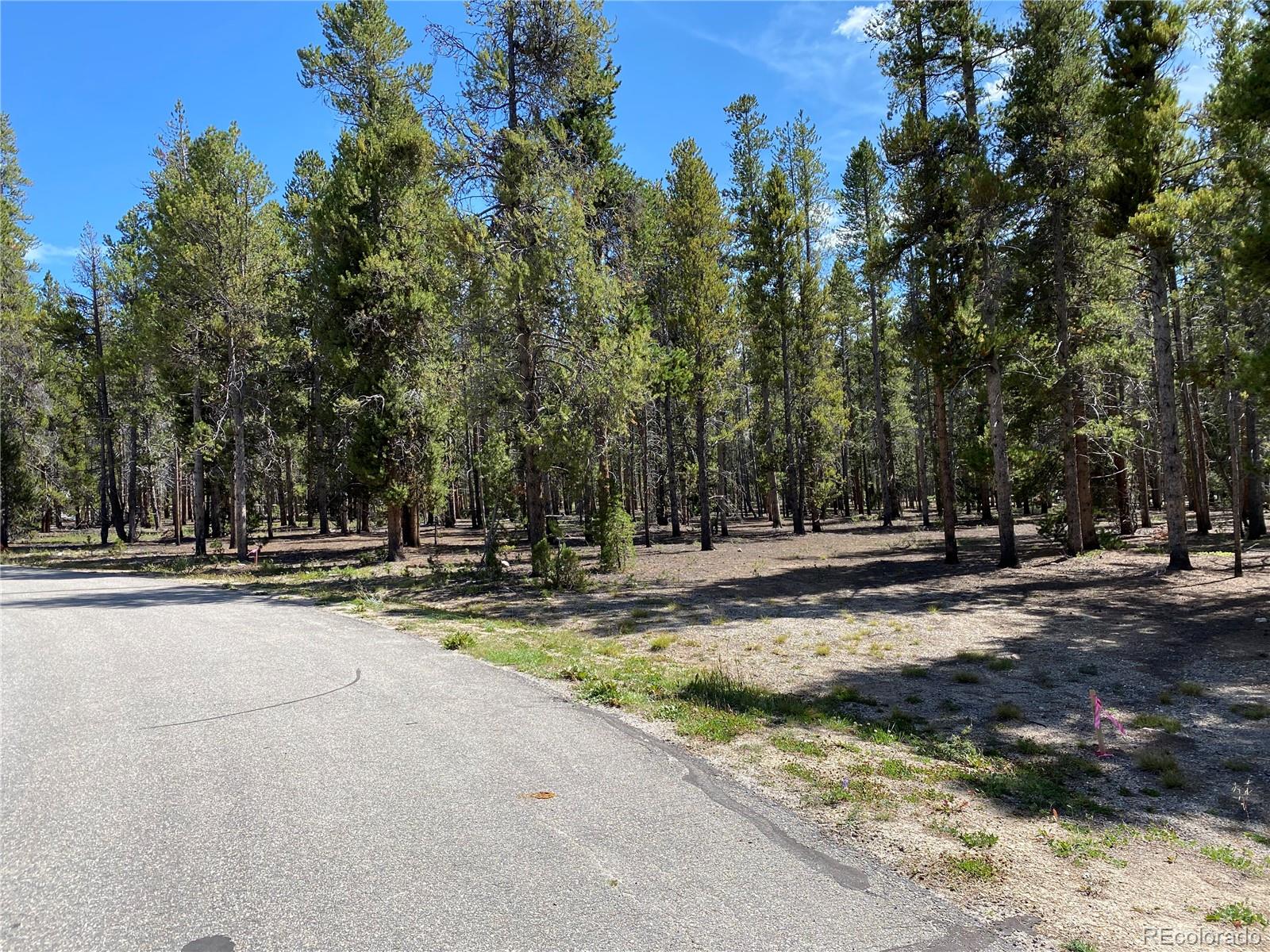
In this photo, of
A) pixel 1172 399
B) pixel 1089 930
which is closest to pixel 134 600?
pixel 1089 930

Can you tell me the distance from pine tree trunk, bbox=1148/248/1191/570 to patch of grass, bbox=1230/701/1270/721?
1048cm

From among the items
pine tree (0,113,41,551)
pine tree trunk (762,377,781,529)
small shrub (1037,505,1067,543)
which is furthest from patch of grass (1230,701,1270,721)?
pine tree (0,113,41,551)

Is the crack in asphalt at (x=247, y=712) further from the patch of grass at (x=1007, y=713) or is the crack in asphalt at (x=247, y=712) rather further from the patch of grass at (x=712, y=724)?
the patch of grass at (x=1007, y=713)

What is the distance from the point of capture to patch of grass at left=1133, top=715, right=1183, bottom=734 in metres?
6.82

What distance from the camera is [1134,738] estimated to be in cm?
659

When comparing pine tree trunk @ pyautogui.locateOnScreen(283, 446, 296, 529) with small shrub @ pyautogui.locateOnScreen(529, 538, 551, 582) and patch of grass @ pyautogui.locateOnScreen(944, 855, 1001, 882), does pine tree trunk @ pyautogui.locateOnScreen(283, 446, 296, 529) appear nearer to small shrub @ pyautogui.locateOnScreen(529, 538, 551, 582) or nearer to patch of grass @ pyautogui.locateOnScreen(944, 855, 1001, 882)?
small shrub @ pyautogui.locateOnScreen(529, 538, 551, 582)

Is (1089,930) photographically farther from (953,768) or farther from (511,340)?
(511,340)

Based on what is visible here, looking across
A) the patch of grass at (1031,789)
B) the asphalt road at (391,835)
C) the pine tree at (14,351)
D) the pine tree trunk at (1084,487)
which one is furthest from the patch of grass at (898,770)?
the pine tree at (14,351)

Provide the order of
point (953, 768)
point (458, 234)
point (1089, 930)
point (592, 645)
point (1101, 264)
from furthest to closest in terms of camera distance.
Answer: point (1101, 264) → point (458, 234) → point (592, 645) → point (953, 768) → point (1089, 930)

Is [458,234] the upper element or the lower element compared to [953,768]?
upper

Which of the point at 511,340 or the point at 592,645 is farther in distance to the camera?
the point at 511,340

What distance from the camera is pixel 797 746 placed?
241 inches

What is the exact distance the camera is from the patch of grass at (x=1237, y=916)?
352 centimetres

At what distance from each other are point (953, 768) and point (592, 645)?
6185 millimetres
